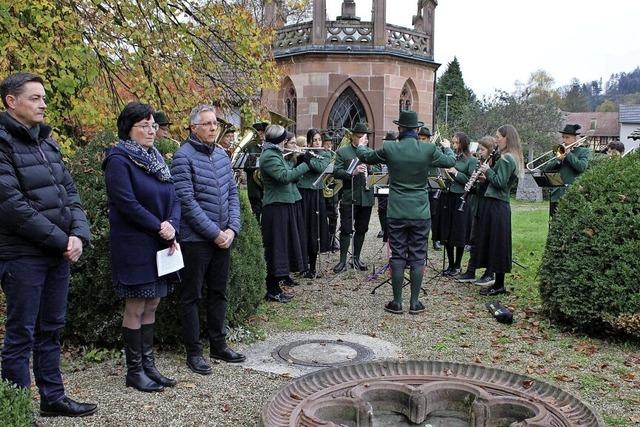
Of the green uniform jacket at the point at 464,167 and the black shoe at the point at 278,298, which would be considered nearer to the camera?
the black shoe at the point at 278,298

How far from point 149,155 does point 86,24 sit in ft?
12.5

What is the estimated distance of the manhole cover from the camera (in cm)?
565

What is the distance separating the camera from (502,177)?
793 cm

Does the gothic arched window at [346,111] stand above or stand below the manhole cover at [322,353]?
above

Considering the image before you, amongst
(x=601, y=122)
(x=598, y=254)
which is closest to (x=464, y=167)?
(x=598, y=254)

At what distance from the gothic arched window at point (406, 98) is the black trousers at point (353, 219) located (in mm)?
12478

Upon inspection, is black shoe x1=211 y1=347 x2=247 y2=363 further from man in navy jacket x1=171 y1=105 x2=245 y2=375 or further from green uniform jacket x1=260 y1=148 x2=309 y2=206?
green uniform jacket x1=260 y1=148 x2=309 y2=206

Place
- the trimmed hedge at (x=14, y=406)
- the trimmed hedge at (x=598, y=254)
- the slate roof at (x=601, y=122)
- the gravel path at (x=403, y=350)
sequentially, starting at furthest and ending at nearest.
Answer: the slate roof at (x=601, y=122)
the trimmed hedge at (x=598, y=254)
the gravel path at (x=403, y=350)
the trimmed hedge at (x=14, y=406)

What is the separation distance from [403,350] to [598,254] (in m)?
2.01

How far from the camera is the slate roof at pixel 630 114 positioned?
5509 centimetres

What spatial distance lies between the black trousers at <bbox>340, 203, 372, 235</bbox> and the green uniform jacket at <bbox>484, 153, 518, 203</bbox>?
6.82 feet

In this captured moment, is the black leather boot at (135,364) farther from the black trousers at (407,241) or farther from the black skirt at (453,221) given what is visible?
the black skirt at (453,221)

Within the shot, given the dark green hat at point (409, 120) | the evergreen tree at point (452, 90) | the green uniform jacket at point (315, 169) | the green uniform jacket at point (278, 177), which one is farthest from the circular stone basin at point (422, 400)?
the evergreen tree at point (452, 90)

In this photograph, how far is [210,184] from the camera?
5254 millimetres
